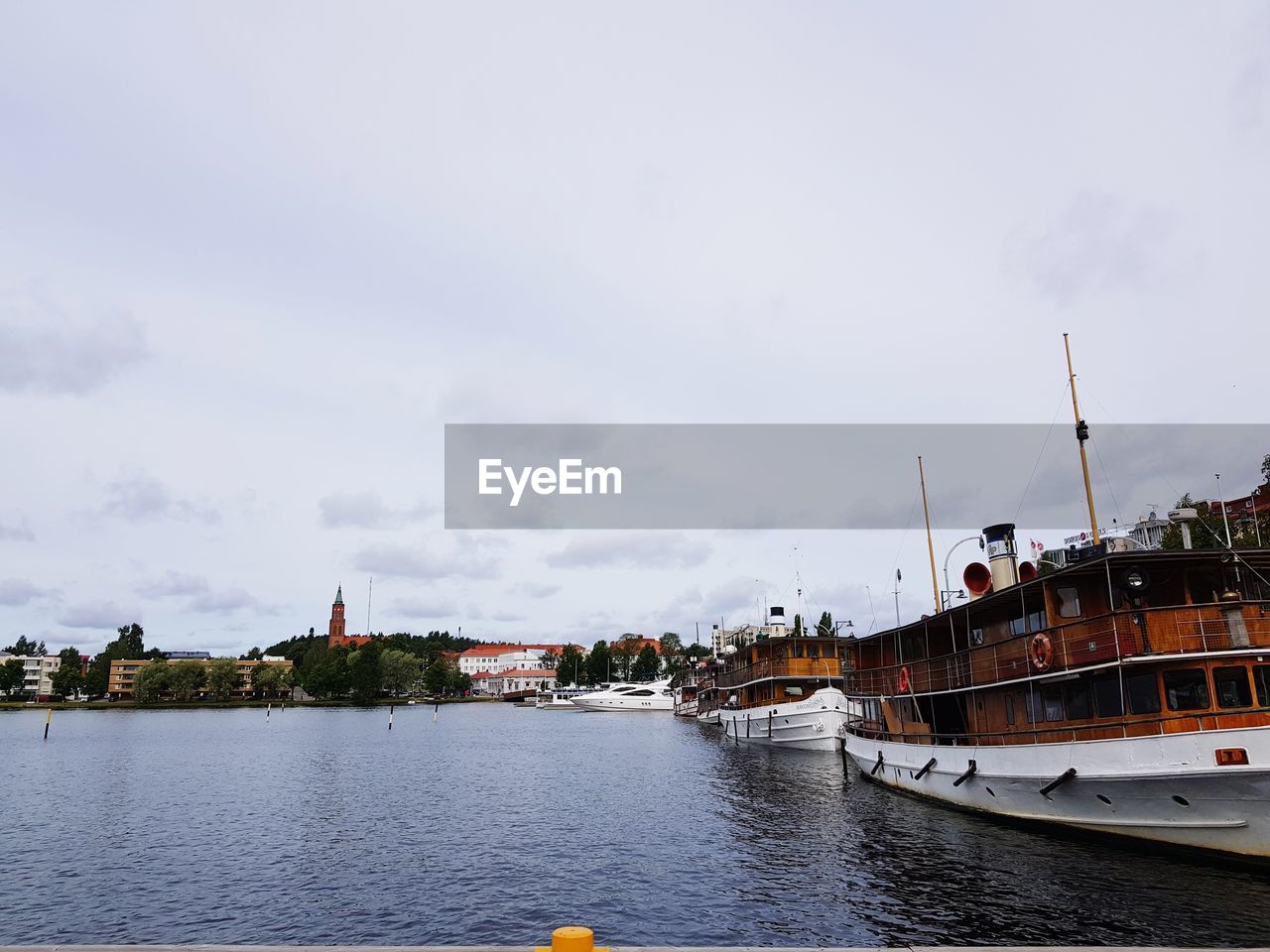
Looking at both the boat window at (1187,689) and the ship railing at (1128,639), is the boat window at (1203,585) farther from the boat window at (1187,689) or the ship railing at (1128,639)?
the boat window at (1187,689)

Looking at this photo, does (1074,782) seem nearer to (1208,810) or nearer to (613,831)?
(1208,810)

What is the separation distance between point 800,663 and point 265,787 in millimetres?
39431

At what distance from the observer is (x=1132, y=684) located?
23953 mm

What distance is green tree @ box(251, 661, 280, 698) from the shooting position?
175500mm

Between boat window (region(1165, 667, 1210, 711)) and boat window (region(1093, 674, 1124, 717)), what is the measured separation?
132cm

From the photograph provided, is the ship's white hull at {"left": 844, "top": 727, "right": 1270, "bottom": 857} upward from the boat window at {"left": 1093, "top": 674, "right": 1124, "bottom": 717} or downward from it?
downward

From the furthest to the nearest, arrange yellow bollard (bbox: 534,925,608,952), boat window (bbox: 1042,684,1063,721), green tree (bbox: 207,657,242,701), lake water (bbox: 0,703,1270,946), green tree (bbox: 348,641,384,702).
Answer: green tree (bbox: 348,641,384,702) < green tree (bbox: 207,657,242,701) < boat window (bbox: 1042,684,1063,721) < lake water (bbox: 0,703,1270,946) < yellow bollard (bbox: 534,925,608,952)

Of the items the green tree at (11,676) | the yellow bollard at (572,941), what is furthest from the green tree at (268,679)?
the yellow bollard at (572,941)

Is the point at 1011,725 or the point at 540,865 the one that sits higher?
the point at 1011,725

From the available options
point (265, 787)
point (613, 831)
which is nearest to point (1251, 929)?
point (613, 831)

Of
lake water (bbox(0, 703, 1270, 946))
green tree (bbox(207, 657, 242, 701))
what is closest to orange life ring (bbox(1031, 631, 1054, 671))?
lake water (bbox(0, 703, 1270, 946))

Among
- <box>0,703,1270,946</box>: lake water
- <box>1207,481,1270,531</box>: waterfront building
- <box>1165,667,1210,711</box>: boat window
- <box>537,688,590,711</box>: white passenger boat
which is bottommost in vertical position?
<box>537,688,590,711</box>: white passenger boat

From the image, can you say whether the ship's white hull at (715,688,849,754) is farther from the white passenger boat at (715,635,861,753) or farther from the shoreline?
the shoreline

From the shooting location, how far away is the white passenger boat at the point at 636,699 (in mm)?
151125
